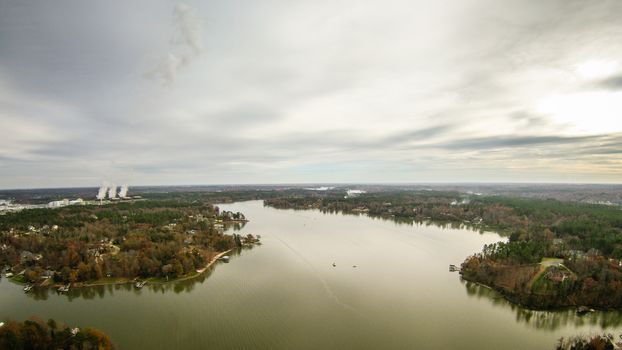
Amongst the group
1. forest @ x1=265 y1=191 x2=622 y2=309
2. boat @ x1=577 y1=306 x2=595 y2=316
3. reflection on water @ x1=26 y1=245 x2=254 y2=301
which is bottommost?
boat @ x1=577 y1=306 x2=595 y2=316

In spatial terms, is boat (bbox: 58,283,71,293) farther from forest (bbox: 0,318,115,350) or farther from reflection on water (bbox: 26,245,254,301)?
forest (bbox: 0,318,115,350)

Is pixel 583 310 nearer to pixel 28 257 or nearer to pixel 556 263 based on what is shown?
pixel 556 263

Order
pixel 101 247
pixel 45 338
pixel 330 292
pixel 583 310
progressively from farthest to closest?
pixel 101 247, pixel 330 292, pixel 583 310, pixel 45 338

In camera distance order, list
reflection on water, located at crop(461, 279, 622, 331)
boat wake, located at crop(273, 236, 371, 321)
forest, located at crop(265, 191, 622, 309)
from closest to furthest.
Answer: reflection on water, located at crop(461, 279, 622, 331), boat wake, located at crop(273, 236, 371, 321), forest, located at crop(265, 191, 622, 309)

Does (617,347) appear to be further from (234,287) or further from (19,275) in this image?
(19,275)

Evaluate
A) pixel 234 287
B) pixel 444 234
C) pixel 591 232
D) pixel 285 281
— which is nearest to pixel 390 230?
pixel 444 234

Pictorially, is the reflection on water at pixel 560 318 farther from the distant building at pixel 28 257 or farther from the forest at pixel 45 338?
the distant building at pixel 28 257

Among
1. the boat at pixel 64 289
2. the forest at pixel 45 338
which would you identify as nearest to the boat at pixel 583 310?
the forest at pixel 45 338

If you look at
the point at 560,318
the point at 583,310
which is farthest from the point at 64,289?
the point at 583,310

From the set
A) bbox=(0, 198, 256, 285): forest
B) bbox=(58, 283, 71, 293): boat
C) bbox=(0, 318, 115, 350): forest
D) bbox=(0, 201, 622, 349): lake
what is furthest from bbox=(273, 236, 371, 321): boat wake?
bbox=(58, 283, 71, 293): boat
